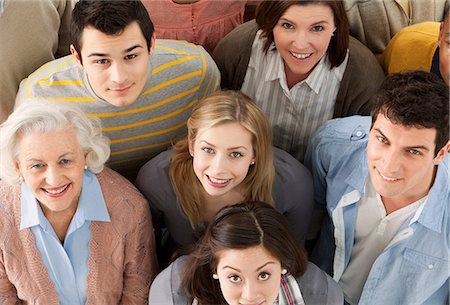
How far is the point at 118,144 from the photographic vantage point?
212 centimetres

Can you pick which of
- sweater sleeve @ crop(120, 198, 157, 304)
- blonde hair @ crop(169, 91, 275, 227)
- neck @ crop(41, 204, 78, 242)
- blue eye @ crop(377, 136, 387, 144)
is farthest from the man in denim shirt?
neck @ crop(41, 204, 78, 242)

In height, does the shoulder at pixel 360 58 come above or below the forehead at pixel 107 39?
below

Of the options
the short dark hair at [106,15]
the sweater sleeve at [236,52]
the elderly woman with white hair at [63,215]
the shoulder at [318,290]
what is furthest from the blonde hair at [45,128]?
the shoulder at [318,290]

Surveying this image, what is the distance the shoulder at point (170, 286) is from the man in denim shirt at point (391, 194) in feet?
1.70

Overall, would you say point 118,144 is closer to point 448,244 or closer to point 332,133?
point 332,133

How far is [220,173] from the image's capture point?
6.30 ft

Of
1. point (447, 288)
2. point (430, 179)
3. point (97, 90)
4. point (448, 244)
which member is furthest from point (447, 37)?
point (97, 90)

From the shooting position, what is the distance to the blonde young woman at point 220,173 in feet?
6.33

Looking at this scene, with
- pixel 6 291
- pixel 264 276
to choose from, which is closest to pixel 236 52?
pixel 264 276

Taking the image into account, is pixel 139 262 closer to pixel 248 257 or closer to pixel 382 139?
pixel 248 257

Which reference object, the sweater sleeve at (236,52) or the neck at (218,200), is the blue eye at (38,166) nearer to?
the neck at (218,200)

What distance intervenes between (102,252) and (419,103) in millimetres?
997

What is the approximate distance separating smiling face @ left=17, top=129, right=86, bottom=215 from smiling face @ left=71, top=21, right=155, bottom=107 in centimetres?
18

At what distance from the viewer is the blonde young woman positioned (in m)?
1.93
